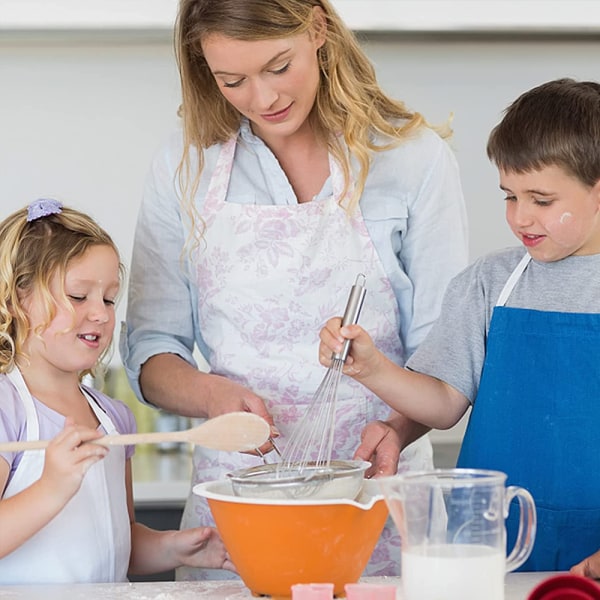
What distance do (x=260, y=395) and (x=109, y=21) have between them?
1.33m

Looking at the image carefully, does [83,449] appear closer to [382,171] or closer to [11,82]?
[382,171]

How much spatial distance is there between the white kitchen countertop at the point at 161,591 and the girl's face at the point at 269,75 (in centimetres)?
68

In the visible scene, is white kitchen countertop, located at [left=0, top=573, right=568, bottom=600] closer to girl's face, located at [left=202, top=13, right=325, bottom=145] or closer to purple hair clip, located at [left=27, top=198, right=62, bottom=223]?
purple hair clip, located at [left=27, top=198, right=62, bottom=223]

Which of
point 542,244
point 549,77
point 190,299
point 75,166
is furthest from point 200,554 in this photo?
point 549,77

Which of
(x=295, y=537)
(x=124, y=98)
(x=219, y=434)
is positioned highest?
(x=124, y=98)

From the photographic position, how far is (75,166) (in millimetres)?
2791

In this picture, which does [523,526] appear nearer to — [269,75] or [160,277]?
[269,75]

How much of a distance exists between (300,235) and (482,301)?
307 mm

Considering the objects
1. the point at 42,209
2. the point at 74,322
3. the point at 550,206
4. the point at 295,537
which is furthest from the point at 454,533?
the point at 42,209

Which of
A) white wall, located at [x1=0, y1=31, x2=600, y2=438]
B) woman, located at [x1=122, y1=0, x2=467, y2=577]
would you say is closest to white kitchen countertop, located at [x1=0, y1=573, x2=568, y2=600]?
woman, located at [x1=122, y1=0, x2=467, y2=577]

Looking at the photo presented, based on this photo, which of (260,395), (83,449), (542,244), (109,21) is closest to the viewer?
(83,449)

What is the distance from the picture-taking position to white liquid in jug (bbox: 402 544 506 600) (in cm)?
95

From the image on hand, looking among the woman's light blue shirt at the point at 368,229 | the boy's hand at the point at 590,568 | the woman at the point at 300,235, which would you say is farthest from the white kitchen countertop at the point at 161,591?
the woman's light blue shirt at the point at 368,229

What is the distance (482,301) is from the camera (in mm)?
1553
